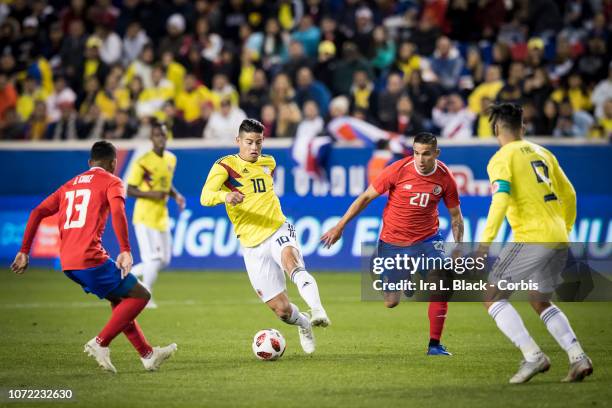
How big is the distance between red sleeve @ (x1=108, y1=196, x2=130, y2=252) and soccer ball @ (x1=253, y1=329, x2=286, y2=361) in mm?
1814

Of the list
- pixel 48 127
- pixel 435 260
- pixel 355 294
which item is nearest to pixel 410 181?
pixel 435 260

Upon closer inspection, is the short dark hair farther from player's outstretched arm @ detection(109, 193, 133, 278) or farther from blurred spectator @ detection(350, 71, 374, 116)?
blurred spectator @ detection(350, 71, 374, 116)

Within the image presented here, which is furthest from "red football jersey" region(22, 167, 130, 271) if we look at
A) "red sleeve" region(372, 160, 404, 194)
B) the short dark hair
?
"red sleeve" region(372, 160, 404, 194)

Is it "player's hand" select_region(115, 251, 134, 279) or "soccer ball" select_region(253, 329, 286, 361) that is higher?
"player's hand" select_region(115, 251, 134, 279)

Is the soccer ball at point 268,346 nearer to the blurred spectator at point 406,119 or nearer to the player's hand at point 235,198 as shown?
the player's hand at point 235,198

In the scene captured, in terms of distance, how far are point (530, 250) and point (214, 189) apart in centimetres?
331

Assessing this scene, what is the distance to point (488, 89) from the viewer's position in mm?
21312

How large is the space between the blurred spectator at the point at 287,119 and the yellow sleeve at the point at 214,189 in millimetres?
11372

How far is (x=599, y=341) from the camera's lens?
1152cm

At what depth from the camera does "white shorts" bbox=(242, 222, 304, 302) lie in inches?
415

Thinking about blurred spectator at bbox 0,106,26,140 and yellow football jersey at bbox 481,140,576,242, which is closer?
yellow football jersey at bbox 481,140,576,242

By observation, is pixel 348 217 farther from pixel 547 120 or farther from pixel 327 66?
pixel 327 66

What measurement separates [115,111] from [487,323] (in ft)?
40.3

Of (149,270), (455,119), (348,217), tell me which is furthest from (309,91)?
(348,217)
